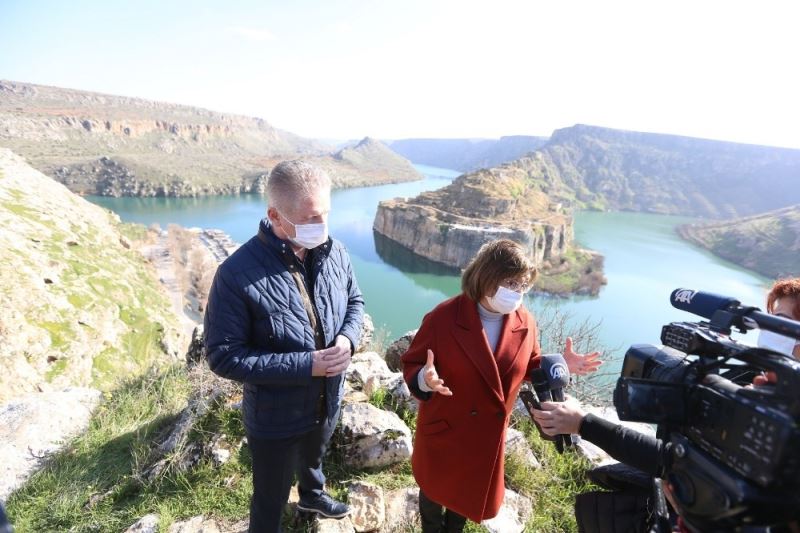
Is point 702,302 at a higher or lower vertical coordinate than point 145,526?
higher

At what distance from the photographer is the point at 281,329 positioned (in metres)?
1.75

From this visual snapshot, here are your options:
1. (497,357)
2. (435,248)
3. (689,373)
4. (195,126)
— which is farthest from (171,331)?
(195,126)

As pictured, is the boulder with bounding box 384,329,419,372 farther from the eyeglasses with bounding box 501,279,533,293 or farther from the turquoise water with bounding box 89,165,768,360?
the turquoise water with bounding box 89,165,768,360

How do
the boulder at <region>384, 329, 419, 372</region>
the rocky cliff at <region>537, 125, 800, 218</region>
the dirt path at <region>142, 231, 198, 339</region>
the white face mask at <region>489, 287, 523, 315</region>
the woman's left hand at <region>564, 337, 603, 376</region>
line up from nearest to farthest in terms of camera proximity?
the white face mask at <region>489, 287, 523, 315</region>
the woman's left hand at <region>564, 337, 603, 376</region>
the boulder at <region>384, 329, 419, 372</region>
the dirt path at <region>142, 231, 198, 339</region>
the rocky cliff at <region>537, 125, 800, 218</region>

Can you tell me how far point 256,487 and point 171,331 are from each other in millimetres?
12236

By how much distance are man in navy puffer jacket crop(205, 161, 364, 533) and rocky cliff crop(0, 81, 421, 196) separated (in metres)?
81.6

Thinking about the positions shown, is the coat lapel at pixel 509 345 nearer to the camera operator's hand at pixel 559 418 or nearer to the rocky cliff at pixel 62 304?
the camera operator's hand at pixel 559 418

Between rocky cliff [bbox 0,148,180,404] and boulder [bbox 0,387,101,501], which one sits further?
rocky cliff [bbox 0,148,180,404]

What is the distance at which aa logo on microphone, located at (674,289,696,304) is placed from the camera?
1.45m

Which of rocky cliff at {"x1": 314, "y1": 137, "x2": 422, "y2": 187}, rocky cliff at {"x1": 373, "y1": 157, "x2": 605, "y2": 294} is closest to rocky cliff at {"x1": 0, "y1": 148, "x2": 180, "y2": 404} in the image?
rocky cliff at {"x1": 373, "y1": 157, "x2": 605, "y2": 294}

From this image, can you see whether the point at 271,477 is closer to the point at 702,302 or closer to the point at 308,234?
the point at 308,234

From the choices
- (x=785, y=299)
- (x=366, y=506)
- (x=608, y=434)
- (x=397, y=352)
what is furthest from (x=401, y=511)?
(x=785, y=299)

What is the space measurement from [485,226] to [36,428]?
4070 cm

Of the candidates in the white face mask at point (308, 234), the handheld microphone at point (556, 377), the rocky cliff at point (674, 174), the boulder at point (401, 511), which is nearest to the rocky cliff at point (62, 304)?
the boulder at point (401, 511)
